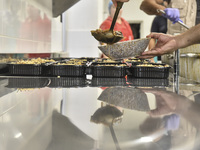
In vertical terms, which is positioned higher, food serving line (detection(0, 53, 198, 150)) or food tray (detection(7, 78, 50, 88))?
food tray (detection(7, 78, 50, 88))

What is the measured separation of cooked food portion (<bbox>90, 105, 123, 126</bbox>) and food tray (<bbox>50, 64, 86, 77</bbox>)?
0.67 meters

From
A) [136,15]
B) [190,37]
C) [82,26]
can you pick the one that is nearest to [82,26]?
[82,26]

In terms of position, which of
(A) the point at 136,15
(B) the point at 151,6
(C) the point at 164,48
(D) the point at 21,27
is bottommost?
(C) the point at 164,48

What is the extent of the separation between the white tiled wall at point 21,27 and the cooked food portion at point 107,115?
0.86 m

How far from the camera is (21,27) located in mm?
1503

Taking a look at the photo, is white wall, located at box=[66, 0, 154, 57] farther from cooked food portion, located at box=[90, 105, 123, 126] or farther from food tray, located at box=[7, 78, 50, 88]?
cooked food portion, located at box=[90, 105, 123, 126]

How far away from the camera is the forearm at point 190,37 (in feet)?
3.54

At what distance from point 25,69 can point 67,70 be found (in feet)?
0.65

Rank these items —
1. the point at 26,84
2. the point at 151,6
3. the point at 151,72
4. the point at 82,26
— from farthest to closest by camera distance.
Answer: the point at 82,26
the point at 151,6
the point at 151,72
the point at 26,84

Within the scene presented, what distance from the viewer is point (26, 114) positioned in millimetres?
442

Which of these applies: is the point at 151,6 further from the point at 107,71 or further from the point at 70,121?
the point at 70,121

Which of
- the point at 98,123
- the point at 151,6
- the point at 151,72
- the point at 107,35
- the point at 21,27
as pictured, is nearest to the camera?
the point at 98,123

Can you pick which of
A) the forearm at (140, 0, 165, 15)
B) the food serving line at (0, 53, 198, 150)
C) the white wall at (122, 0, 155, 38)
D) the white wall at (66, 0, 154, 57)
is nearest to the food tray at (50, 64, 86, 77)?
the food serving line at (0, 53, 198, 150)

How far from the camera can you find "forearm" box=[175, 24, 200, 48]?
1079 millimetres
